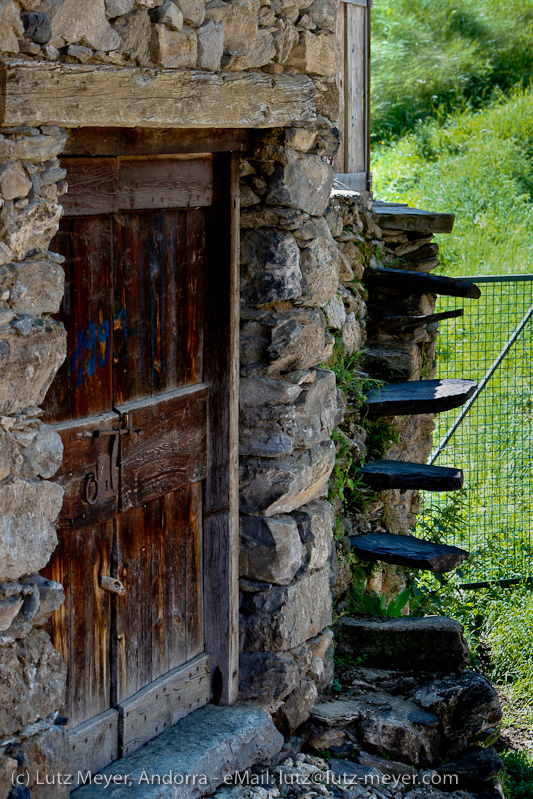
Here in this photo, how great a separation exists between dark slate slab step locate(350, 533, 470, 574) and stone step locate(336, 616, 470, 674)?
267mm

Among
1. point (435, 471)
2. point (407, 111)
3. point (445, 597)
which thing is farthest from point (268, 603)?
point (407, 111)

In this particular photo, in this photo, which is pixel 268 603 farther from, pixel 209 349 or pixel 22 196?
pixel 22 196

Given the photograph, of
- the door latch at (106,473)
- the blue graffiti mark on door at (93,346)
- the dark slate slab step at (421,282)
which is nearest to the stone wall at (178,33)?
the blue graffiti mark on door at (93,346)

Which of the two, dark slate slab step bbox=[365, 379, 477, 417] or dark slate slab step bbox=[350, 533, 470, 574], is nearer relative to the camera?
dark slate slab step bbox=[350, 533, 470, 574]

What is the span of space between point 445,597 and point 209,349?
12.2ft

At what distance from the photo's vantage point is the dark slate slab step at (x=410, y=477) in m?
4.80

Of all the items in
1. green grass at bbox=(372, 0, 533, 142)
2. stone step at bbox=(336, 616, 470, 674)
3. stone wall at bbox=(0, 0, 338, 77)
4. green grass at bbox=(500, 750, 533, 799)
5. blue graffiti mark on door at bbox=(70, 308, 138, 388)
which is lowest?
green grass at bbox=(500, 750, 533, 799)

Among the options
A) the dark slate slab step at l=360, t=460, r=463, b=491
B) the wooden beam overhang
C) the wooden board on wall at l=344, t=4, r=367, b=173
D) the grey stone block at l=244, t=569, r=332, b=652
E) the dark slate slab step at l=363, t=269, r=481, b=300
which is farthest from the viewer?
the wooden board on wall at l=344, t=4, r=367, b=173

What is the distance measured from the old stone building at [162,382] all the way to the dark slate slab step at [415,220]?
5.90 ft

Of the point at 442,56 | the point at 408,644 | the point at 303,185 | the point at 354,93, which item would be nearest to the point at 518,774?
the point at 408,644

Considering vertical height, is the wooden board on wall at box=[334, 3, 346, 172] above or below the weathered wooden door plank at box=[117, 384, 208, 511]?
above

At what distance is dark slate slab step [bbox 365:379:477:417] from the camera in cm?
504

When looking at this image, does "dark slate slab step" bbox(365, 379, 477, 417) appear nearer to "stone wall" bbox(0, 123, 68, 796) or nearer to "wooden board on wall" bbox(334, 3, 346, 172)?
"wooden board on wall" bbox(334, 3, 346, 172)

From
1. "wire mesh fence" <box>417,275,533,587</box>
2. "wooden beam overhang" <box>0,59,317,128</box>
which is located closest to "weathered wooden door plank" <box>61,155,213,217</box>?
"wooden beam overhang" <box>0,59,317,128</box>
